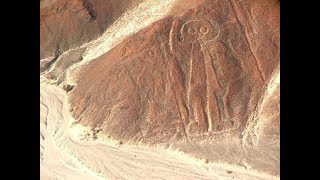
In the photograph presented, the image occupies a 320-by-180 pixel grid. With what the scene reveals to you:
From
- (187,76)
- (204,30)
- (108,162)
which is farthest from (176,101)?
(108,162)

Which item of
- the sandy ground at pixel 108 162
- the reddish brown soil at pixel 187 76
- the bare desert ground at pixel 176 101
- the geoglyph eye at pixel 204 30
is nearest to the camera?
the sandy ground at pixel 108 162

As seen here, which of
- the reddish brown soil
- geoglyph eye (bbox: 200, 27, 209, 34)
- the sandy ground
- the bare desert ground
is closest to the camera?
the sandy ground

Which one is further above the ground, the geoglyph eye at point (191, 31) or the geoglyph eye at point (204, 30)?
the geoglyph eye at point (191, 31)

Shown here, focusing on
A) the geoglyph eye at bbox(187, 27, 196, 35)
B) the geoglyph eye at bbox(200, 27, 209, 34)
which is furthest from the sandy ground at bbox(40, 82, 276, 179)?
the geoglyph eye at bbox(200, 27, 209, 34)

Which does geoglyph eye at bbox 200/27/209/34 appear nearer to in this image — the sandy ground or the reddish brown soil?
the reddish brown soil

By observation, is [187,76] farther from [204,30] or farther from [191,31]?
[204,30]

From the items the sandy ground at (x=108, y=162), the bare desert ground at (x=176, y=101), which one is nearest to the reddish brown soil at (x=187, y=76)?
the bare desert ground at (x=176, y=101)

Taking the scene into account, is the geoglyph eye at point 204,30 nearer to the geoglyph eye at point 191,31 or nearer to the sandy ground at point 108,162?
the geoglyph eye at point 191,31
